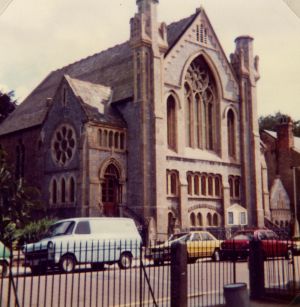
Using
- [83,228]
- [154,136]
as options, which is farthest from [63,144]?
[83,228]

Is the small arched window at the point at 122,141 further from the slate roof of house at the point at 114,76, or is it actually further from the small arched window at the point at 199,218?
the small arched window at the point at 199,218

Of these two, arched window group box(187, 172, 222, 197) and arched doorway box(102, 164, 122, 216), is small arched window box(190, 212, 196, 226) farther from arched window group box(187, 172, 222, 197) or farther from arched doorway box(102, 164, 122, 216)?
arched doorway box(102, 164, 122, 216)

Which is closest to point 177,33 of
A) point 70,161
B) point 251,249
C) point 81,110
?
point 81,110

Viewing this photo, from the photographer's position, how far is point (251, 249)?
9.20 meters

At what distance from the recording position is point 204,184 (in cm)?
2612

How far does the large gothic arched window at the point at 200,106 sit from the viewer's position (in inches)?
1000

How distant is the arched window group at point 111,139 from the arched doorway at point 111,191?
0.99 m

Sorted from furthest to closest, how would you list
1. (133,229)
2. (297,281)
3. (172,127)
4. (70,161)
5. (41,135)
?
(172,127)
(70,161)
(41,135)
(133,229)
(297,281)

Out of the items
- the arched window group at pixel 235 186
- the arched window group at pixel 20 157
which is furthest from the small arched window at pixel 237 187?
the arched window group at pixel 20 157

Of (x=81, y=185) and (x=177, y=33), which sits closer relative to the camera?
(x=81, y=185)

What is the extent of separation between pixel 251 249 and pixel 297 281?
1.01 metres

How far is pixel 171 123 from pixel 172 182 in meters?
3.00

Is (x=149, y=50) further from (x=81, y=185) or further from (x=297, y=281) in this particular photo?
(x=297, y=281)

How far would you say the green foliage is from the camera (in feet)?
30.4
